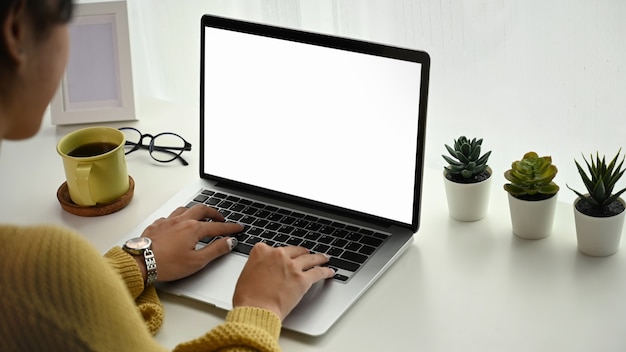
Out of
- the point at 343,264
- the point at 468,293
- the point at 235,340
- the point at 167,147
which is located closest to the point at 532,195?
the point at 468,293

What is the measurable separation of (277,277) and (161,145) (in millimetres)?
537

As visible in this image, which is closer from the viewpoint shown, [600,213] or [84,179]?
[600,213]

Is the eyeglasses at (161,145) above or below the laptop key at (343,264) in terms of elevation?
above

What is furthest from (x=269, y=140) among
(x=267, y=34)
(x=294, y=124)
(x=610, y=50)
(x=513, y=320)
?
(x=610, y=50)

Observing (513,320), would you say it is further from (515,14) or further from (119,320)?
(515,14)

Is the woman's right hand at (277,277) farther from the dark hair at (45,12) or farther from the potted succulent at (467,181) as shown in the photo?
the dark hair at (45,12)

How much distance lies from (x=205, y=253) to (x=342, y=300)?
211 millimetres

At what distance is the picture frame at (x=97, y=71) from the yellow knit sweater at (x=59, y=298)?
0.79 m

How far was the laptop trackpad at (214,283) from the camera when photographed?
119 centimetres

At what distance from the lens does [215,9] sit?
6.67 feet

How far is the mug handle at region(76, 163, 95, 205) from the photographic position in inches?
53.6

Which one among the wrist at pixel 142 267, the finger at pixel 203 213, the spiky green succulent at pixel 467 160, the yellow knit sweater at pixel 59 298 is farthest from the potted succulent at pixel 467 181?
the yellow knit sweater at pixel 59 298

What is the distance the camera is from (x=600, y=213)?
1.21 meters

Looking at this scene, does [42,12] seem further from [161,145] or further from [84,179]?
[161,145]
